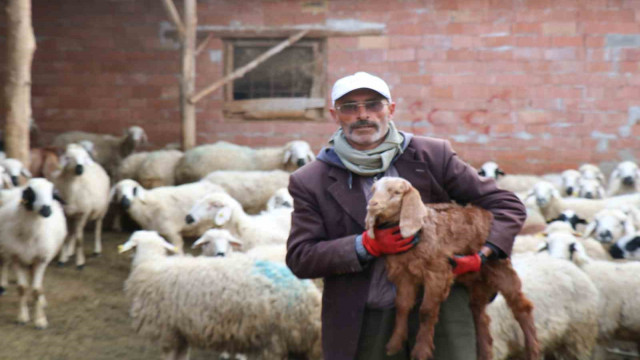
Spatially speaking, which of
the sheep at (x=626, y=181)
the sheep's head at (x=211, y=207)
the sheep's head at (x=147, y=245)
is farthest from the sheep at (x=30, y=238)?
the sheep at (x=626, y=181)

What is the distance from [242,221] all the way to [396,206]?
15.1 feet

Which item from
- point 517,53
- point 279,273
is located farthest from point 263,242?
point 517,53

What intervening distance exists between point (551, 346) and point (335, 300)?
9.25 feet

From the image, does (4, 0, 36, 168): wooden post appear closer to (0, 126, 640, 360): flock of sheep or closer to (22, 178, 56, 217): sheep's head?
(0, 126, 640, 360): flock of sheep

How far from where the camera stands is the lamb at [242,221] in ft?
22.7

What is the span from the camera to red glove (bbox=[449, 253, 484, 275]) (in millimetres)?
2723

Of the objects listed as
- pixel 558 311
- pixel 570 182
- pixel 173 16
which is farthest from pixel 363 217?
pixel 173 16

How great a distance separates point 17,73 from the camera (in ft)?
24.6

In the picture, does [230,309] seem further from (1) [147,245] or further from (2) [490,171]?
(2) [490,171]

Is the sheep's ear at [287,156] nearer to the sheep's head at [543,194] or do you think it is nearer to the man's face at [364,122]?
the sheep's head at [543,194]

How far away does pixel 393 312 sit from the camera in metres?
2.76

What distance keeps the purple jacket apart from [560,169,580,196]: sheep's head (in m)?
7.63

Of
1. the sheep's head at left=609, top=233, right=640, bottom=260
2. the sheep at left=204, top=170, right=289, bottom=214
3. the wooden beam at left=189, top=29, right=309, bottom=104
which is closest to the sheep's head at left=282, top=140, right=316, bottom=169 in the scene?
the sheep at left=204, top=170, right=289, bottom=214

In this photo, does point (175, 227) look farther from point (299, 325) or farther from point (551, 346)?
point (551, 346)
